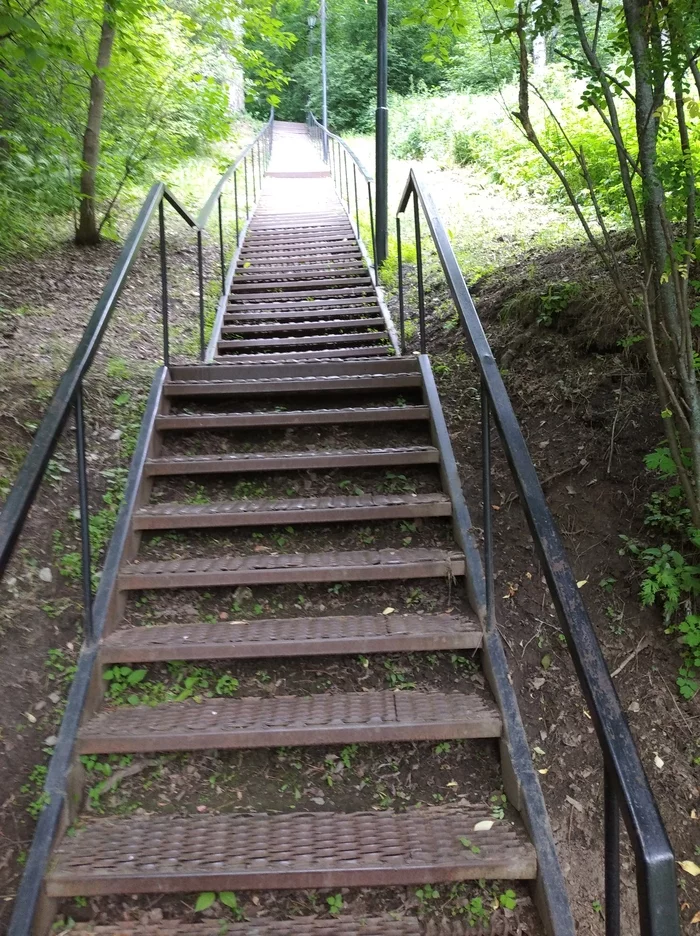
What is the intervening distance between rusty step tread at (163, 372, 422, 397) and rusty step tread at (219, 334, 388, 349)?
1109 millimetres

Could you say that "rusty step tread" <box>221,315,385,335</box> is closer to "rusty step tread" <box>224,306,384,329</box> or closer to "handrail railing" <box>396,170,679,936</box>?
"rusty step tread" <box>224,306,384,329</box>

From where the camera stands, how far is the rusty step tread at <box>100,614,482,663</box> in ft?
7.30

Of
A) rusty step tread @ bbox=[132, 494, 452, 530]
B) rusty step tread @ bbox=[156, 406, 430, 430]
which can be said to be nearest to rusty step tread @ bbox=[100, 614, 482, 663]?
rusty step tread @ bbox=[132, 494, 452, 530]

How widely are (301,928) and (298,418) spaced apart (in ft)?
6.94

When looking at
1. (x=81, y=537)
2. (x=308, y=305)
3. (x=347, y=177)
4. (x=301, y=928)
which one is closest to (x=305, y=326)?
(x=308, y=305)

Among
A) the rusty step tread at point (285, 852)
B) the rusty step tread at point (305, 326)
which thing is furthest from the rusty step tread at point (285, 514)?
the rusty step tread at point (305, 326)

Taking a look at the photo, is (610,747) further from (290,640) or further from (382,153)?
(382,153)

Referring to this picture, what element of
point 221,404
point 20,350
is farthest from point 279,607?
point 20,350

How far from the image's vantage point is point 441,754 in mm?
2039

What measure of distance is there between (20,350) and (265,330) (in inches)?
65.3

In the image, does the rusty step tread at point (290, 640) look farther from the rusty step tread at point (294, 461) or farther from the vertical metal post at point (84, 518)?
the rusty step tread at point (294, 461)

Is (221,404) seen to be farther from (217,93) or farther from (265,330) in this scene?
(217,93)

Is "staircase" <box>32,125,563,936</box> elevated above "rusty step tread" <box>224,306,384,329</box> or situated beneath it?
situated beneath

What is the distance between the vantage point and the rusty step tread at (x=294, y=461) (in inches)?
115
